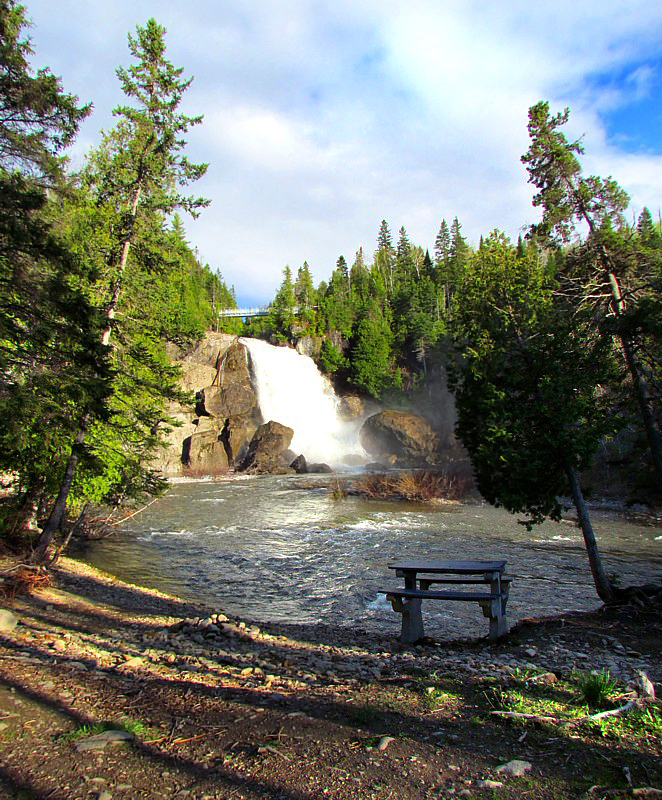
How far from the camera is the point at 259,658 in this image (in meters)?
6.87

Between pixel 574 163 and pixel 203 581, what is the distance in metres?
14.4

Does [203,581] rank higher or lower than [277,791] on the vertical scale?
lower

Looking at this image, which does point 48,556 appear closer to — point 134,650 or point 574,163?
point 134,650

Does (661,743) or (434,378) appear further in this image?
(434,378)

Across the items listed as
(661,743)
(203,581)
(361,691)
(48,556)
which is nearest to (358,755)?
(361,691)

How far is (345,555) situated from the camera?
15523 millimetres

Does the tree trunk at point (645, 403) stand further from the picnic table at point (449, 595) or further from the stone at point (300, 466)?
the stone at point (300, 466)

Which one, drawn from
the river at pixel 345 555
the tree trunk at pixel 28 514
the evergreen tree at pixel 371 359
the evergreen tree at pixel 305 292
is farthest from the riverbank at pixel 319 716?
the evergreen tree at pixel 305 292

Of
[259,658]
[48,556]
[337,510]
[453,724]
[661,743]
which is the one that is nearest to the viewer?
[661,743]

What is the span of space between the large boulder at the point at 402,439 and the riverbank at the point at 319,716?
137 ft

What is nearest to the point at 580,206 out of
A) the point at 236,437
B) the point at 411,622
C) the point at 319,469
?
the point at 411,622

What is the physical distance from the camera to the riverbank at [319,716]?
3404 millimetres

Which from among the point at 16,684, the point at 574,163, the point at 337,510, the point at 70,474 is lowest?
the point at 337,510

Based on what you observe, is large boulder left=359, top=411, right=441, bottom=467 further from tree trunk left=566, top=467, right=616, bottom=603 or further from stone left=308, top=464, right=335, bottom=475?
tree trunk left=566, top=467, right=616, bottom=603
